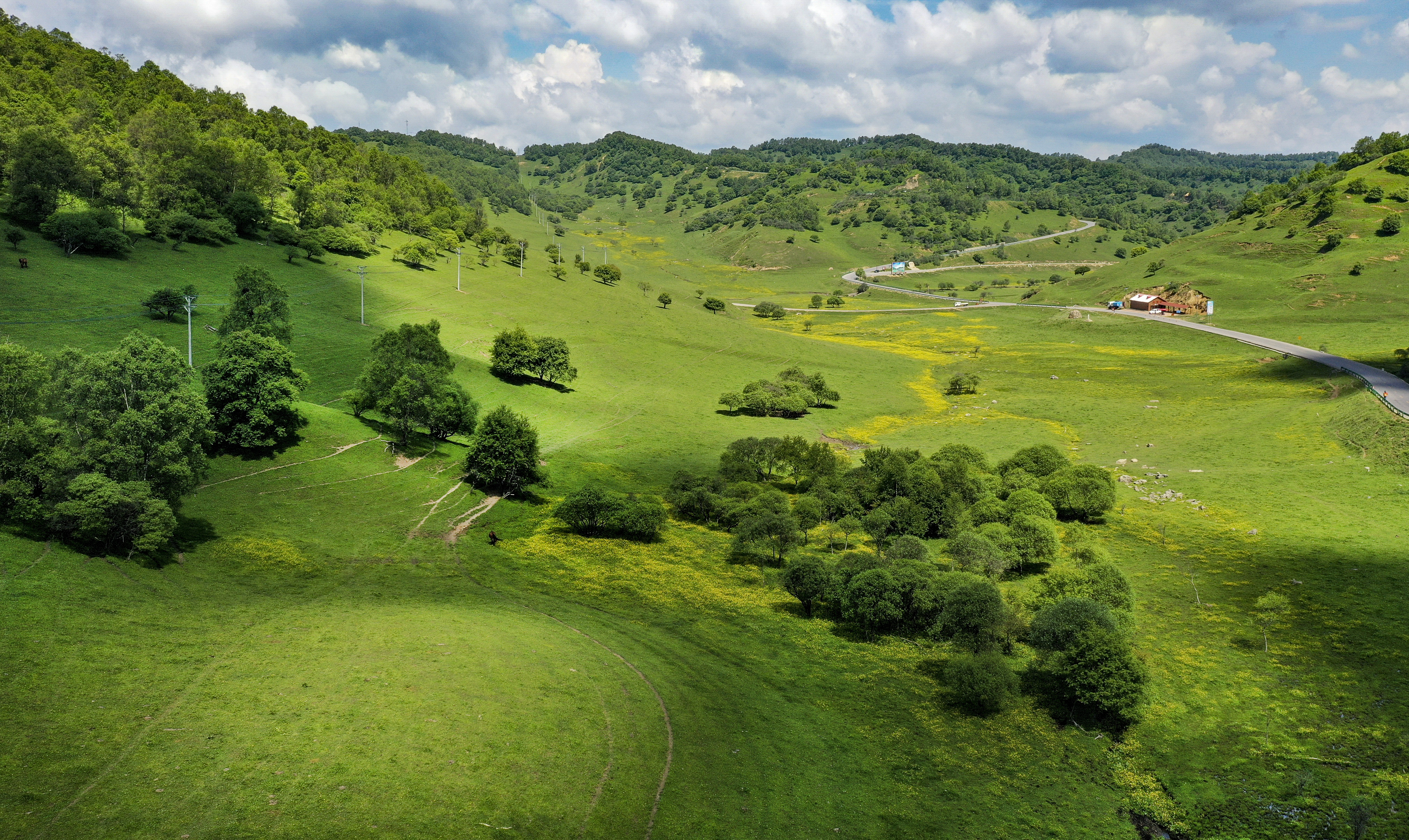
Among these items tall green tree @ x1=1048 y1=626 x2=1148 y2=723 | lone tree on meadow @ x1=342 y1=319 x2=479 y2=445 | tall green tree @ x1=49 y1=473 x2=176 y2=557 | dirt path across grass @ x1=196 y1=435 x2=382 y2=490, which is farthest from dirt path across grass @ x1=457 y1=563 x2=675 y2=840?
lone tree on meadow @ x1=342 y1=319 x2=479 y2=445

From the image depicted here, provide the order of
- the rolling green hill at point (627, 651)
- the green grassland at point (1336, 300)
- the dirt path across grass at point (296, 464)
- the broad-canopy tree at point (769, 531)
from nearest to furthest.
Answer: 1. the rolling green hill at point (627, 651)
2. the dirt path across grass at point (296, 464)
3. the broad-canopy tree at point (769, 531)
4. the green grassland at point (1336, 300)

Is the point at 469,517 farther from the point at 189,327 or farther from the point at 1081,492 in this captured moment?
the point at 1081,492

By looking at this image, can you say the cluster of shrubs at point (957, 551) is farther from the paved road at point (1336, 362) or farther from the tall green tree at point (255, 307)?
the paved road at point (1336, 362)

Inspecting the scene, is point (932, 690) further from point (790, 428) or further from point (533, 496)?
point (790, 428)

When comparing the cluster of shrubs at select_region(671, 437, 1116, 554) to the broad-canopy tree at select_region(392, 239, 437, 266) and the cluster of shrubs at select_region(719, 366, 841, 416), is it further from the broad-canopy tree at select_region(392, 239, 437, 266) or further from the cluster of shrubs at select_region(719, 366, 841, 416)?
the broad-canopy tree at select_region(392, 239, 437, 266)

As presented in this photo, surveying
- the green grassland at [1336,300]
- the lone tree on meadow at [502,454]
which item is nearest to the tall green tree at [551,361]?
the lone tree on meadow at [502,454]
